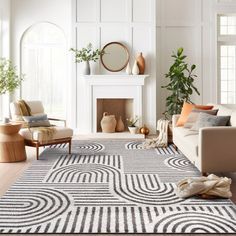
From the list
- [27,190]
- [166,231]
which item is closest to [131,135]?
[27,190]

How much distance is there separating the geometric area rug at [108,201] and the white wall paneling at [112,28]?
2.89 m

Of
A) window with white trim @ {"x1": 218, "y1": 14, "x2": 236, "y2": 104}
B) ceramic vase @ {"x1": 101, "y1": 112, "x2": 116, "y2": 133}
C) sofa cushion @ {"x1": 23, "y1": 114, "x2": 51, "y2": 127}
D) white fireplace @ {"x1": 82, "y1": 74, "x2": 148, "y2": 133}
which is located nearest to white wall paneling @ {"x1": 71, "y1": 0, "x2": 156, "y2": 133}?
white fireplace @ {"x1": 82, "y1": 74, "x2": 148, "y2": 133}

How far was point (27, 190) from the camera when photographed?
3.94m

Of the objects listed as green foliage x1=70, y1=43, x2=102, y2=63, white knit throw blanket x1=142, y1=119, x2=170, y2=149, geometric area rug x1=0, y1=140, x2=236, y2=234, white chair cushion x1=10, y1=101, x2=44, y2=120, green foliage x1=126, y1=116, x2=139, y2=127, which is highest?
green foliage x1=70, y1=43, x2=102, y2=63

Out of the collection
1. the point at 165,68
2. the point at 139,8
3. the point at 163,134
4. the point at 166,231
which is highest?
the point at 139,8

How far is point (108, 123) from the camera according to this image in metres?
7.95

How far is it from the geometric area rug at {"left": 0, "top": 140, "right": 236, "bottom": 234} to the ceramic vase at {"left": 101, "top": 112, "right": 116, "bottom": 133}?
2.40 metres

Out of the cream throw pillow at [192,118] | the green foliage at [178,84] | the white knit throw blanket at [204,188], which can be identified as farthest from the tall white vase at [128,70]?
the white knit throw blanket at [204,188]

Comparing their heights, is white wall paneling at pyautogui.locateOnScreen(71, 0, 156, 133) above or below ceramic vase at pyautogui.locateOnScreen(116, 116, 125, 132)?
above

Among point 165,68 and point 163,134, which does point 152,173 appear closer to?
point 163,134

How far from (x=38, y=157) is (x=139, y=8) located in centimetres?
404

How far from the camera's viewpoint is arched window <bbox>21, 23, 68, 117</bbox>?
8664 millimetres

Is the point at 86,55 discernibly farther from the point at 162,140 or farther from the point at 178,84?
the point at 162,140

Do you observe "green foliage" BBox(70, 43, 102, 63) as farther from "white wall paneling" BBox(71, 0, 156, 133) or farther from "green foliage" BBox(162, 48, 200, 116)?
"green foliage" BBox(162, 48, 200, 116)
